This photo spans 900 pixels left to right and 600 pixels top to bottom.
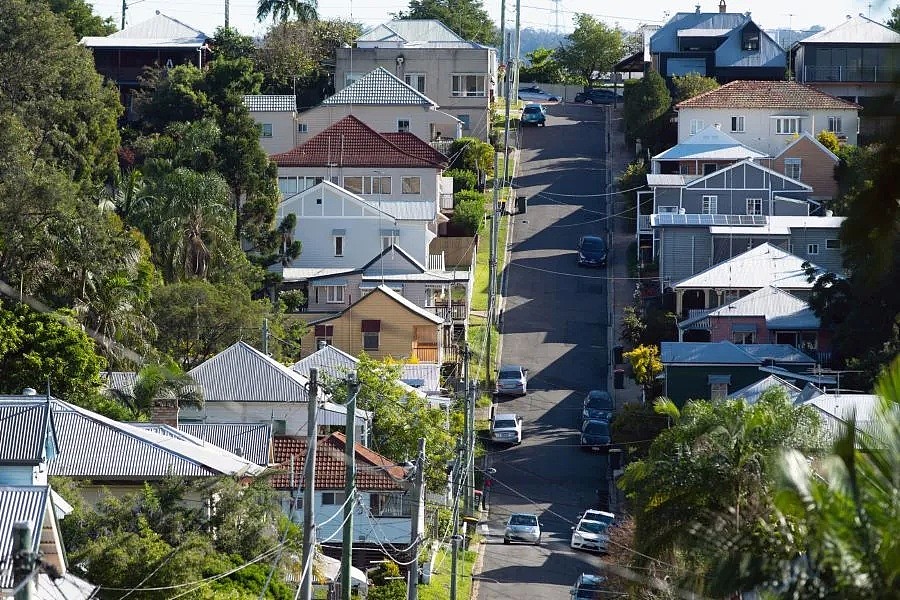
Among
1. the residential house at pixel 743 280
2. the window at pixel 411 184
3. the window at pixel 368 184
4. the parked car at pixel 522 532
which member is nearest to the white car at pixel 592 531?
the parked car at pixel 522 532

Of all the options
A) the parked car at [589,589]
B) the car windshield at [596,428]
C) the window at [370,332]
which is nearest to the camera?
the parked car at [589,589]

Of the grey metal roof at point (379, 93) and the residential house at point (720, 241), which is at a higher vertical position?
the grey metal roof at point (379, 93)

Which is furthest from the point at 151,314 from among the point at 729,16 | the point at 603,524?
the point at 729,16

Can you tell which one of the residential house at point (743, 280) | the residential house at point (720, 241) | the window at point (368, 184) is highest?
the window at point (368, 184)

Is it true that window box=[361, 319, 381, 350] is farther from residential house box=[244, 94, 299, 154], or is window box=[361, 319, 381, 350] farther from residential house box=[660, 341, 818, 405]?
residential house box=[244, 94, 299, 154]

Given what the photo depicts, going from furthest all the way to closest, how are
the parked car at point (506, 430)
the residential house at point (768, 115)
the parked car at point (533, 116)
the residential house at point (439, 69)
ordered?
the parked car at point (533, 116), the residential house at point (439, 69), the residential house at point (768, 115), the parked car at point (506, 430)

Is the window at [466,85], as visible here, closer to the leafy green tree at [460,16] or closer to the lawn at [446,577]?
the leafy green tree at [460,16]

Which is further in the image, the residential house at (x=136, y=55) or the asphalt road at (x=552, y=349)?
the residential house at (x=136, y=55)

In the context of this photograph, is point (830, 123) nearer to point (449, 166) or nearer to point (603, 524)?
point (449, 166)
